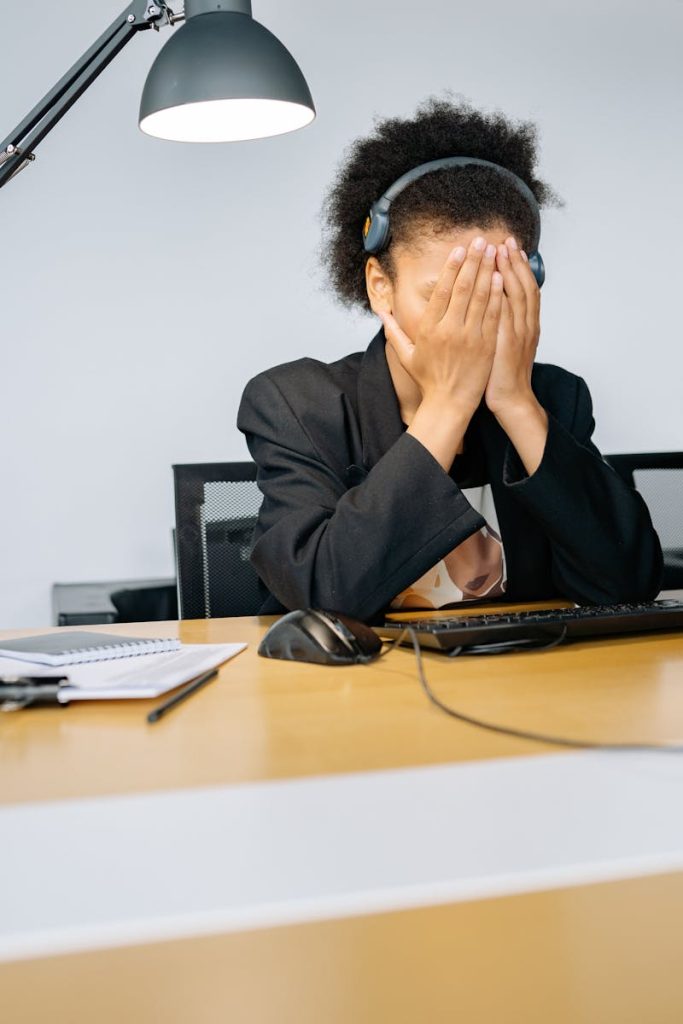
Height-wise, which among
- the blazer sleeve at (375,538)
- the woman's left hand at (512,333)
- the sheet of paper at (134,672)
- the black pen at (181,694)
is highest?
the woman's left hand at (512,333)

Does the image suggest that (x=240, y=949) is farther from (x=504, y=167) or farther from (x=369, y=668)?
(x=504, y=167)

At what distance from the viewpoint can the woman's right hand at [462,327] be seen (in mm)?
1158

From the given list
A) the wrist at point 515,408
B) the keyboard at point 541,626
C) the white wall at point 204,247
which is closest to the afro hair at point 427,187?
the wrist at point 515,408

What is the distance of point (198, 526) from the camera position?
1370 millimetres

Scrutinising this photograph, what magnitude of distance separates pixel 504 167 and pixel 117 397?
1448mm

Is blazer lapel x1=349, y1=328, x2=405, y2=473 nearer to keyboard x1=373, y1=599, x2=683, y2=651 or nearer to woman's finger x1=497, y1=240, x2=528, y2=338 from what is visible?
woman's finger x1=497, y1=240, x2=528, y2=338

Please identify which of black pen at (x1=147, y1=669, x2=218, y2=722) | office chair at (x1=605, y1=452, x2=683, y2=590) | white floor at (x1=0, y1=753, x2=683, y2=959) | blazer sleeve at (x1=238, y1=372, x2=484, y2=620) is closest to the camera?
white floor at (x1=0, y1=753, x2=683, y2=959)

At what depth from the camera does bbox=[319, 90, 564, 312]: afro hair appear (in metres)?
1.27

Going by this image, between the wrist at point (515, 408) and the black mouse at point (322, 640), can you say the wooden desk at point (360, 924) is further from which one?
the wrist at point (515, 408)

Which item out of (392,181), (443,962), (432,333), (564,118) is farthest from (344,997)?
(564,118)

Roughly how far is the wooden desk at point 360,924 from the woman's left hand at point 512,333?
60 cm

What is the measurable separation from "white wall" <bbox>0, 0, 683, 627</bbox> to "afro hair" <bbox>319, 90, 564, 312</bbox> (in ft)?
3.65

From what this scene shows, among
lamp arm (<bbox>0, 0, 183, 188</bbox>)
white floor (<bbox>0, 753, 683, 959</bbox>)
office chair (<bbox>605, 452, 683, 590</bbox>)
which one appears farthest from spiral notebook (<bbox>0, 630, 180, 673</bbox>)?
office chair (<bbox>605, 452, 683, 590</bbox>)

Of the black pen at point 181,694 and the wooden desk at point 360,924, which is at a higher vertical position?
the black pen at point 181,694
